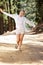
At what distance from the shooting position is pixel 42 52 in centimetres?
1088

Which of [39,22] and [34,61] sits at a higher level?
[34,61]

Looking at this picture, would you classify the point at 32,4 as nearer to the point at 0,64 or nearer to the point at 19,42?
the point at 19,42

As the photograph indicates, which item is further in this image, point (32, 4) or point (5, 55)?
point (32, 4)

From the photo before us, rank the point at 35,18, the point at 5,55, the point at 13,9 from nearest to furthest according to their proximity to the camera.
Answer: the point at 5,55
the point at 35,18
the point at 13,9

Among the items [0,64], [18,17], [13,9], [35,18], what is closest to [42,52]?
[18,17]

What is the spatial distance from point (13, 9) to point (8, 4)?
4.16 feet

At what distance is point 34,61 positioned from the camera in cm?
880

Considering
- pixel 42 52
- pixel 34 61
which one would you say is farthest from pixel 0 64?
pixel 42 52

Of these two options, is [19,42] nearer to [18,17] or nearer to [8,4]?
[18,17]

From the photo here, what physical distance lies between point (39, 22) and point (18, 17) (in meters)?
16.1

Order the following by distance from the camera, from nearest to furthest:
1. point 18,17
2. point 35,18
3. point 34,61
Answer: point 34,61 → point 18,17 → point 35,18

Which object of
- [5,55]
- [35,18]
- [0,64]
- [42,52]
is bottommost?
[35,18]

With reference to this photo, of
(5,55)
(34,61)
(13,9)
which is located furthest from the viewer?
(13,9)

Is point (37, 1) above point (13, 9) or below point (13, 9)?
above
